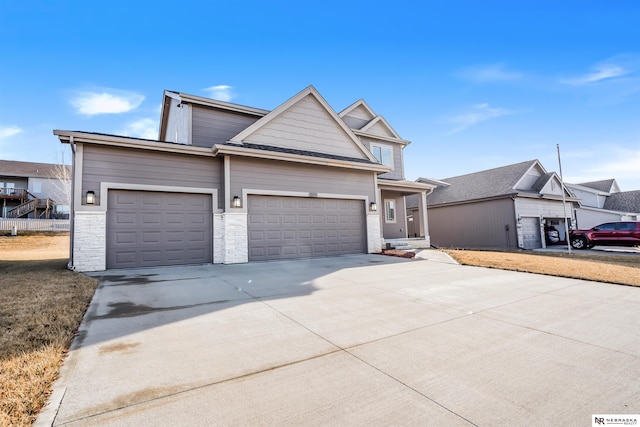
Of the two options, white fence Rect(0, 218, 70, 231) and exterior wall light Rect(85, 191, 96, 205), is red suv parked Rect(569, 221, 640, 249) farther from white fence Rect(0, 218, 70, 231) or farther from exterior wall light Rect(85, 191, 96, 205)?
white fence Rect(0, 218, 70, 231)

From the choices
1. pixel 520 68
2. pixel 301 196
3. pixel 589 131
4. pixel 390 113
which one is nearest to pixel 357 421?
pixel 301 196

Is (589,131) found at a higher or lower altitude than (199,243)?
higher

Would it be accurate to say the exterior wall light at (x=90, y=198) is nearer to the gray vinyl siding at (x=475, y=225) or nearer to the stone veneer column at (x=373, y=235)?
the stone veneer column at (x=373, y=235)

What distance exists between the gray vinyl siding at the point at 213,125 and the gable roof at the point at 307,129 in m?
1.58

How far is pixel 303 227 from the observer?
1134 centimetres

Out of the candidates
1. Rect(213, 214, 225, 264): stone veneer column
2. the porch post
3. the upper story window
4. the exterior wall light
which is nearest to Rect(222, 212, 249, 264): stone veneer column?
Rect(213, 214, 225, 264): stone veneer column

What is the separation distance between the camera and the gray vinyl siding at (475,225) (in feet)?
58.9

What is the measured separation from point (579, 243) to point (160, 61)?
82.1 feet

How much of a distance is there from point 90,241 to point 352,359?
886cm

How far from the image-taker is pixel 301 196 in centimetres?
1138

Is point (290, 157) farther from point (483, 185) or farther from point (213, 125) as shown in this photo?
point (483, 185)

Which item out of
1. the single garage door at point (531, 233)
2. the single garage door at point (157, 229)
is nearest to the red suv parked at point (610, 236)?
the single garage door at point (531, 233)

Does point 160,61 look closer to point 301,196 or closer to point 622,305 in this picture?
point 301,196

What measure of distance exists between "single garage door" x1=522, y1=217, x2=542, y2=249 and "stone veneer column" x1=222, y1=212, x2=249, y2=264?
1720cm
